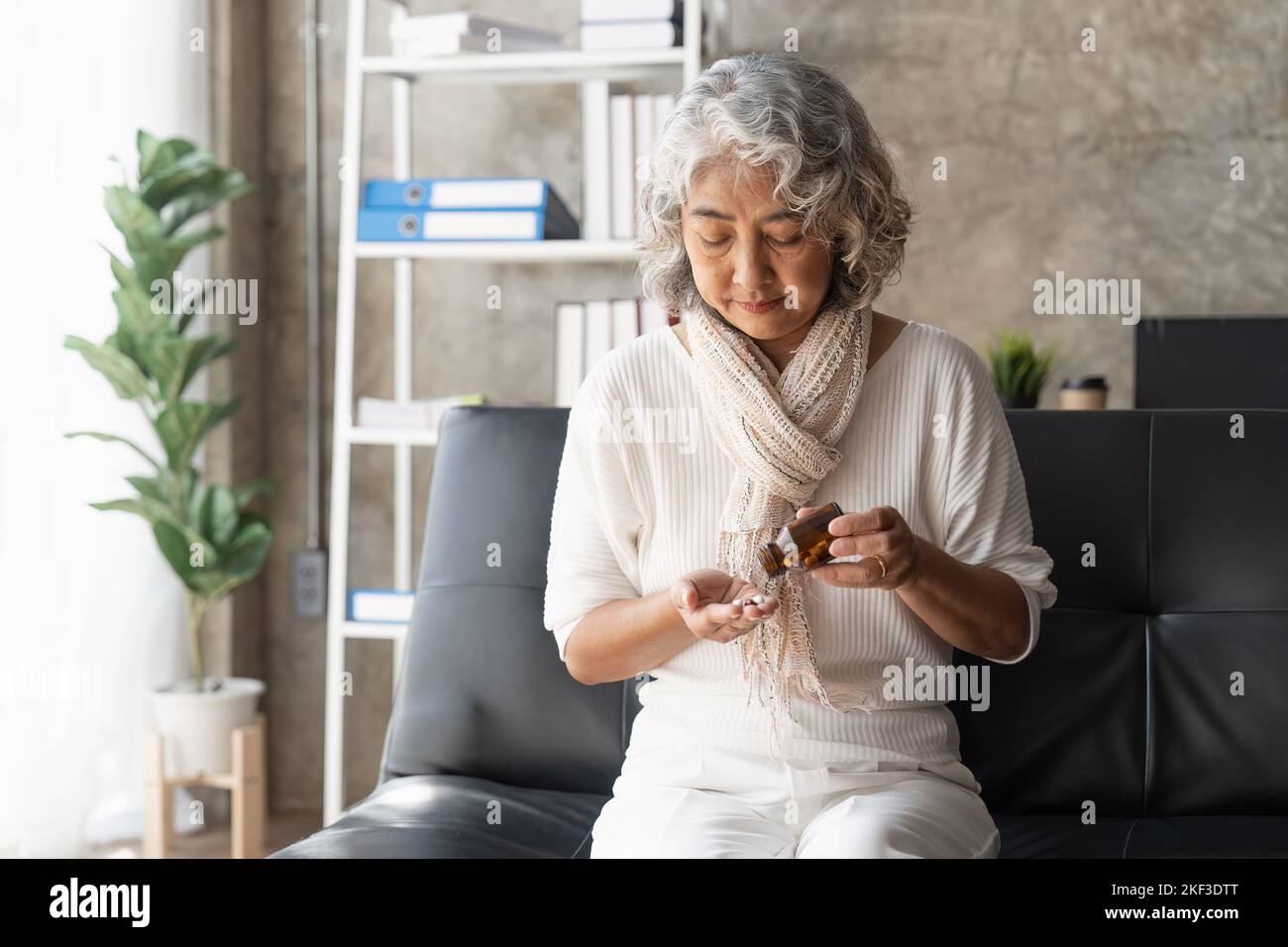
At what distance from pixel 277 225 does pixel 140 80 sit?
538mm

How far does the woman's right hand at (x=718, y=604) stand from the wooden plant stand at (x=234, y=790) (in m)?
1.87

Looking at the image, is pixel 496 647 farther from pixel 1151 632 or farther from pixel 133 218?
pixel 133 218

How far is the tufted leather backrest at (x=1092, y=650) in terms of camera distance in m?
1.70

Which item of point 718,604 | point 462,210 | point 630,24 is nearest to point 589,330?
point 462,210

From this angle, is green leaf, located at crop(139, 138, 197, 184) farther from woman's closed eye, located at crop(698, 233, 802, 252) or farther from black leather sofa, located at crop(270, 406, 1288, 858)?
woman's closed eye, located at crop(698, 233, 802, 252)

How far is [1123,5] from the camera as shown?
120 inches

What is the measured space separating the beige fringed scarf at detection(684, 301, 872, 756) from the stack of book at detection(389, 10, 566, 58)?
1.65m

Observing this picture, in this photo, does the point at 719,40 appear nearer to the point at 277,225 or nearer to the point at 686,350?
the point at 277,225

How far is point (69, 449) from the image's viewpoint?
2729 millimetres

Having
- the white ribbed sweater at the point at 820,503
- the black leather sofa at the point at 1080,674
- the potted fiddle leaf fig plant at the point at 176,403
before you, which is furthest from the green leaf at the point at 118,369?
the white ribbed sweater at the point at 820,503

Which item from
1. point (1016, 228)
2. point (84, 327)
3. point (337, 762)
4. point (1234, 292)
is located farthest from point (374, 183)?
point (1234, 292)

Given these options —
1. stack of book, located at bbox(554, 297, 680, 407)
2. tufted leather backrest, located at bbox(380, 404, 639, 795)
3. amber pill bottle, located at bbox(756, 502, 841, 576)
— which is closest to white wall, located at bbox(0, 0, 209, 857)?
stack of book, located at bbox(554, 297, 680, 407)
